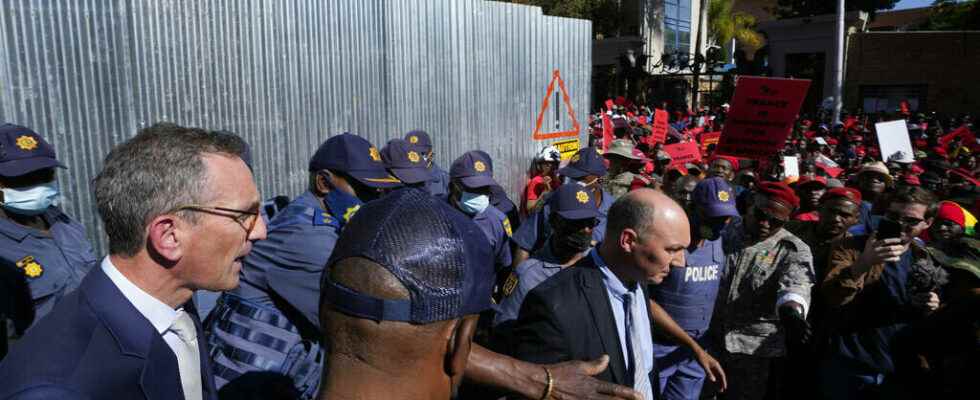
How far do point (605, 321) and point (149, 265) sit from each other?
1593mm

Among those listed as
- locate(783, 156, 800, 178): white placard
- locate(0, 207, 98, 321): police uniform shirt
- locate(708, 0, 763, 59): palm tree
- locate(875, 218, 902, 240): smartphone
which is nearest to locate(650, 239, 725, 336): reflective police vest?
locate(875, 218, 902, 240): smartphone

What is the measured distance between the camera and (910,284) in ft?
11.7

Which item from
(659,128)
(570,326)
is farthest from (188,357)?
(659,128)

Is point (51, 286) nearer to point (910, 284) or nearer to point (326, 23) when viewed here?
point (326, 23)

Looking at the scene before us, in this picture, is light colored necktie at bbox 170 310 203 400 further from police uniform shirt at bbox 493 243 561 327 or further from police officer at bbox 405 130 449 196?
police officer at bbox 405 130 449 196

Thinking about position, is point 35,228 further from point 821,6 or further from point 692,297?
point 821,6

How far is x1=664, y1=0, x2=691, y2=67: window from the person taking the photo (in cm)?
3281

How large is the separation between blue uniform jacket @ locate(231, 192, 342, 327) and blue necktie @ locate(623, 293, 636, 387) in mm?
1263

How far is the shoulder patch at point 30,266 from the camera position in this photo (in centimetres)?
305

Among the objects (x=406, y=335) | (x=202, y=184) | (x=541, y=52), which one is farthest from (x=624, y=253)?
(x=541, y=52)

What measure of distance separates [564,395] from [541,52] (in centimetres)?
683

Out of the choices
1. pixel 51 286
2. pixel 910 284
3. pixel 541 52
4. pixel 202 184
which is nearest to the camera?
pixel 202 184

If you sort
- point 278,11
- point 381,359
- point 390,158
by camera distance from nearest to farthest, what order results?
point 381,359
point 390,158
point 278,11

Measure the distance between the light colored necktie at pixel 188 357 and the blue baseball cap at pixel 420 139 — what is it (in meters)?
4.46
